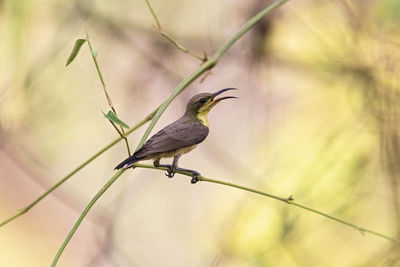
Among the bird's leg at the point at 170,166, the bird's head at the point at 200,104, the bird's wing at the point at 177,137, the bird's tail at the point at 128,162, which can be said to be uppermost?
the bird's head at the point at 200,104

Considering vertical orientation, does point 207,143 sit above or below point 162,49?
below

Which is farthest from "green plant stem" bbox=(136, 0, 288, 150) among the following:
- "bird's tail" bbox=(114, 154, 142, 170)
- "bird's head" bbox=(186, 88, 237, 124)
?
"bird's head" bbox=(186, 88, 237, 124)

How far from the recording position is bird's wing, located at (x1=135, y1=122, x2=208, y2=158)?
93cm

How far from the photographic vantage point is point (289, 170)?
1687 millimetres

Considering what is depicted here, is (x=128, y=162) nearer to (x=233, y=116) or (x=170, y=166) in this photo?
(x=170, y=166)

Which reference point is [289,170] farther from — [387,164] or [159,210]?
[159,210]

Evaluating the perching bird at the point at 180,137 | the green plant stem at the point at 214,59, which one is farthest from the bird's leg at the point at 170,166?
the green plant stem at the point at 214,59

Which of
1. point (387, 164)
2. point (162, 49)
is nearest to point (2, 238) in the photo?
point (162, 49)

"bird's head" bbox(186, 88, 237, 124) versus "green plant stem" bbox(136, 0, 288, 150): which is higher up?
"bird's head" bbox(186, 88, 237, 124)

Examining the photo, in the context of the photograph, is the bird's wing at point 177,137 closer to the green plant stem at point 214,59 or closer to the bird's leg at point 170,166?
the bird's leg at point 170,166

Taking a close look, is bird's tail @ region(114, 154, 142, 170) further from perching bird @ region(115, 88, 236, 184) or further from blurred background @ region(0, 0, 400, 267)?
blurred background @ region(0, 0, 400, 267)

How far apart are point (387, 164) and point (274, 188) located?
1.04 feet

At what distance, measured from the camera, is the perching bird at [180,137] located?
0.90 metres

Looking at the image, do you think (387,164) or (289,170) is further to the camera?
(289,170)
